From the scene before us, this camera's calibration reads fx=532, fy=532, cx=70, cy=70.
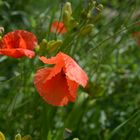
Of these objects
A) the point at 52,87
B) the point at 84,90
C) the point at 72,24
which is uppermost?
the point at 72,24

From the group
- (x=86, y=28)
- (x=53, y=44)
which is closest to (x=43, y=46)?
(x=53, y=44)

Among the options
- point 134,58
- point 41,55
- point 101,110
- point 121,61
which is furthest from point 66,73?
point 134,58

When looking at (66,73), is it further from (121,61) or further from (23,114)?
(121,61)

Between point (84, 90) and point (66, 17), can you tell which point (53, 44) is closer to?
point (66, 17)

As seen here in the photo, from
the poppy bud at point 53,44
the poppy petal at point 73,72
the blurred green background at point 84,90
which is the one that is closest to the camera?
the poppy petal at point 73,72

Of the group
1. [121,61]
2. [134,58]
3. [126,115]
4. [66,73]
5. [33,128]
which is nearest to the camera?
[66,73]

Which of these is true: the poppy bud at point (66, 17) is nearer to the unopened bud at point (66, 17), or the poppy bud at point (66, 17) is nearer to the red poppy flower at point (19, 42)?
the unopened bud at point (66, 17)

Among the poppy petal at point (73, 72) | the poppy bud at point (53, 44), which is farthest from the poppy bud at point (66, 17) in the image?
the poppy petal at point (73, 72)
